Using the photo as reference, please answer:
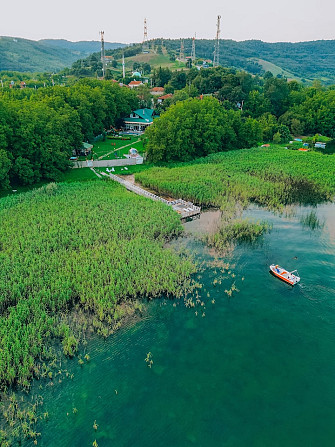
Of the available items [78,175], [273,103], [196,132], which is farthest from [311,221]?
[273,103]

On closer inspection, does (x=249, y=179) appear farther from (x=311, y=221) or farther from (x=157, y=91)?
(x=157, y=91)

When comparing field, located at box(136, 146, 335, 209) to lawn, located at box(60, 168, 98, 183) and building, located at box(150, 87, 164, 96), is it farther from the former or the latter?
building, located at box(150, 87, 164, 96)

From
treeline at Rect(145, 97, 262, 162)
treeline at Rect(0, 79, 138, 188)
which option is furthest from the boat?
treeline at Rect(145, 97, 262, 162)

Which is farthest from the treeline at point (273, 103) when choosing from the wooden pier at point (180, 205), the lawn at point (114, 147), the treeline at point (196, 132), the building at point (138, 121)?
the wooden pier at point (180, 205)

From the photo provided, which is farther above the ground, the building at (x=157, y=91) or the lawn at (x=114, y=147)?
the building at (x=157, y=91)

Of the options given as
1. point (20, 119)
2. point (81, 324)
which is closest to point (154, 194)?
point (20, 119)

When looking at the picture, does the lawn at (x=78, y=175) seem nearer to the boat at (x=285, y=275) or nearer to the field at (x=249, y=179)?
the field at (x=249, y=179)
